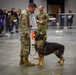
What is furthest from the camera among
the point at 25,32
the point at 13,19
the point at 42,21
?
the point at 13,19

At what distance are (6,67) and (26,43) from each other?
97 centimetres

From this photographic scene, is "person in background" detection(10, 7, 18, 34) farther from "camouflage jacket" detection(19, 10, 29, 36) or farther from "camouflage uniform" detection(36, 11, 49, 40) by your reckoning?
"camouflage jacket" detection(19, 10, 29, 36)

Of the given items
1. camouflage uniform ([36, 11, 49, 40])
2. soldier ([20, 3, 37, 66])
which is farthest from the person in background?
soldier ([20, 3, 37, 66])

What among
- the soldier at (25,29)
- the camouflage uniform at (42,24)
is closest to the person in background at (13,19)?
the camouflage uniform at (42,24)

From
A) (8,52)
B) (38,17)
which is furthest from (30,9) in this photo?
(8,52)

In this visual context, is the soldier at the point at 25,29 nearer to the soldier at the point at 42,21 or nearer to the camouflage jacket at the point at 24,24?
the camouflage jacket at the point at 24,24

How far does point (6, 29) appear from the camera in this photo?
19203mm

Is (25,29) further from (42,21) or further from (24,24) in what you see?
(42,21)

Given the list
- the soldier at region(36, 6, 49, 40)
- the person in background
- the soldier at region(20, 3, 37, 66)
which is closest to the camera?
the soldier at region(20, 3, 37, 66)

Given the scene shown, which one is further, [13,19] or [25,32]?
[13,19]

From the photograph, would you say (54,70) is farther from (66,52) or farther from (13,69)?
(66,52)

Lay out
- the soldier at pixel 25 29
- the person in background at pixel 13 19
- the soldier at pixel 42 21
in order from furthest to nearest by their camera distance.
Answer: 1. the person in background at pixel 13 19
2. the soldier at pixel 42 21
3. the soldier at pixel 25 29

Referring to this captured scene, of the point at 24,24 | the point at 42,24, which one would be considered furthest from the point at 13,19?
the point at 24,24

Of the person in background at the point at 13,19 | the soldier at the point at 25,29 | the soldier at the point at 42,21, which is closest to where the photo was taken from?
the soldier at the point at 25,29
